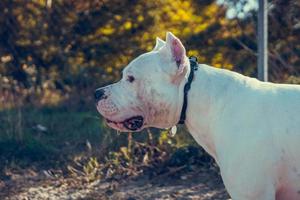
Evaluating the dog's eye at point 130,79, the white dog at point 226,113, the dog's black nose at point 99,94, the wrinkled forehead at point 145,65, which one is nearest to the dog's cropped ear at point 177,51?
the white dog at point 226,113

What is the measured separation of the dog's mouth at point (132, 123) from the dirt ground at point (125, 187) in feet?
6.43

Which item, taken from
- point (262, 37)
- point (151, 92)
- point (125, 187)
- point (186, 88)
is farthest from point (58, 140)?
point (186, 88)

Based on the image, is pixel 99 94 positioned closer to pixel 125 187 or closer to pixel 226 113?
pixel 226 113

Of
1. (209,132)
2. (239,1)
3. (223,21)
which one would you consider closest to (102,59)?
(223,21)

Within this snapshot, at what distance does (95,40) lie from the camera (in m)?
12.8

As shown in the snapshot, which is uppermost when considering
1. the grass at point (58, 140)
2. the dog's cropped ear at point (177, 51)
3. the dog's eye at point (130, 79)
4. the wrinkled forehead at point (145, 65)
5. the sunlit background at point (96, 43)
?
the dog's cropped ear at point (177, 51)

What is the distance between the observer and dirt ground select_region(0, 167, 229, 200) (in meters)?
7.34

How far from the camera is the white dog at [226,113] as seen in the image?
4805 mm

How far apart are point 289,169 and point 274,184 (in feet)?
0.44

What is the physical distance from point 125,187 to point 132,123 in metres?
2.31

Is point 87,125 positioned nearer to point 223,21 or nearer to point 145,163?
point 145,163

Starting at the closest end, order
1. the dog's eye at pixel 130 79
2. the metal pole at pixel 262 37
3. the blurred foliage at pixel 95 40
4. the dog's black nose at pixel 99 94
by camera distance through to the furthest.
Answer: the dog's eye at pixel 130 79, the dog's black nose at pixel 99 94, the metal pole at pixel 262 37, the blurred foliage at pixel 95 40

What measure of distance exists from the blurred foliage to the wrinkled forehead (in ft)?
21.3

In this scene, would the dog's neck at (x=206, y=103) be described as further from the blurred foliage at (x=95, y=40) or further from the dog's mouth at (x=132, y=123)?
the blurred foliage at (x=95, y=40)
